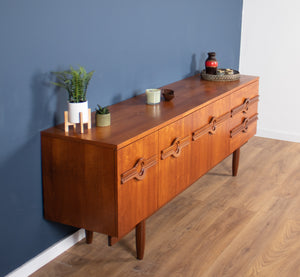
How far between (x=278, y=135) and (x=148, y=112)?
238cm

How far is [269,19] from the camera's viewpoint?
455 centimetres

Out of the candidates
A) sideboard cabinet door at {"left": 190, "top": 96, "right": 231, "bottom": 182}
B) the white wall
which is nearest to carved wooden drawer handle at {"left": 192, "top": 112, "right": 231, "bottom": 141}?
sideboard cabinet door at {"left": 190, "top": 96, "right": 231, "bottom": 182}

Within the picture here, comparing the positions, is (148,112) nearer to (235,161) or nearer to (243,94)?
(243,94)

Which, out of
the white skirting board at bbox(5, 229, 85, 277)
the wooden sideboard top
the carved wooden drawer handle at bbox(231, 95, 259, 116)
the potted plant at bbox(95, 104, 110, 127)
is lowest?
the white skirting board at bbox(5, 229, 85, 277)

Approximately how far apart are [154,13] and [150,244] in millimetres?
1507

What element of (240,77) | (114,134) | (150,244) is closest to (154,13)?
(240,77)

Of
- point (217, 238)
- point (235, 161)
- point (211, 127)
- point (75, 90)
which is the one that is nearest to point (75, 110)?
point (75, 90)

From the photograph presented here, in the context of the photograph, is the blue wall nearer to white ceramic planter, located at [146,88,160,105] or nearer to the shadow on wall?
the shadow on wall

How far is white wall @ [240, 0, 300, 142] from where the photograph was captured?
4488mm

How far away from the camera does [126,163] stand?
7.59ft

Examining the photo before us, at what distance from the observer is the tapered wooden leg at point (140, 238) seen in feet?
8.69

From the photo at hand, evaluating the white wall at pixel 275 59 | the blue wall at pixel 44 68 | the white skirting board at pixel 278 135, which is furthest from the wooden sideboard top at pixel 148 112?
the white skirting board at pixel 278 135

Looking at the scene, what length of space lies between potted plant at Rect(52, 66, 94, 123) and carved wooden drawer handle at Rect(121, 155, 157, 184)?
0.35m

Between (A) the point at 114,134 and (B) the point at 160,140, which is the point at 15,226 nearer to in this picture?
(A) the point at 114,134
